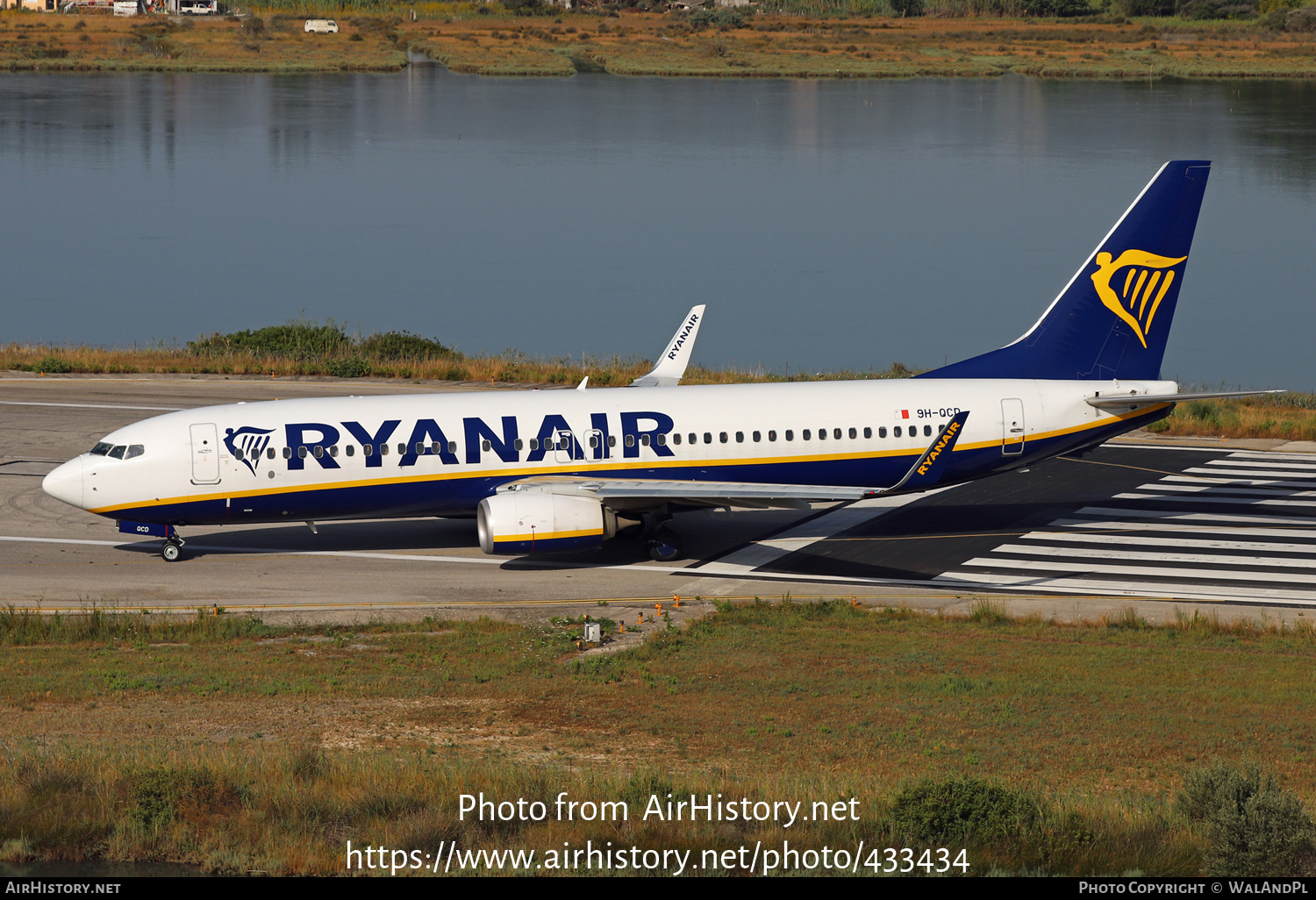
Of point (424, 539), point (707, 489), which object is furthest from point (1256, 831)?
point (424, 539)

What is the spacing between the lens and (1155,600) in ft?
122

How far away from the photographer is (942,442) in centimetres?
3428

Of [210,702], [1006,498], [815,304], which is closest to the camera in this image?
[210,702]

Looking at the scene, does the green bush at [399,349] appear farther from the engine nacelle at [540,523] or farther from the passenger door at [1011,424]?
the passenger door at [1011,424]

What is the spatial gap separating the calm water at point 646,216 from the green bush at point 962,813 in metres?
57.2

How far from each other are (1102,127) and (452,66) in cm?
8898

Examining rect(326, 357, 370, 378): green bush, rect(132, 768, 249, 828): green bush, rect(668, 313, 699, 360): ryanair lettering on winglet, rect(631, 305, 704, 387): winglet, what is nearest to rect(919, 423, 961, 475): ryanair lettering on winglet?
rect(631, 305, 704, 387): winglet

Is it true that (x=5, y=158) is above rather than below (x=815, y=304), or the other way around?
above

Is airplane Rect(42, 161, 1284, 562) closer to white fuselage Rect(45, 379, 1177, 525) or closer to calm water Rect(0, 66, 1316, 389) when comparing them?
white fuselage Rect(45, 379, 1177, 525)

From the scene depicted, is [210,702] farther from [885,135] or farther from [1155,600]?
[885,135]

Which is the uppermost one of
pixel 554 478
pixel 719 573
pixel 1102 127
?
pixel 1102 127

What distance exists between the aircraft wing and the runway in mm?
2412

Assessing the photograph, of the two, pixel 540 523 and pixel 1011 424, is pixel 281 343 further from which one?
pixel 1011 424
